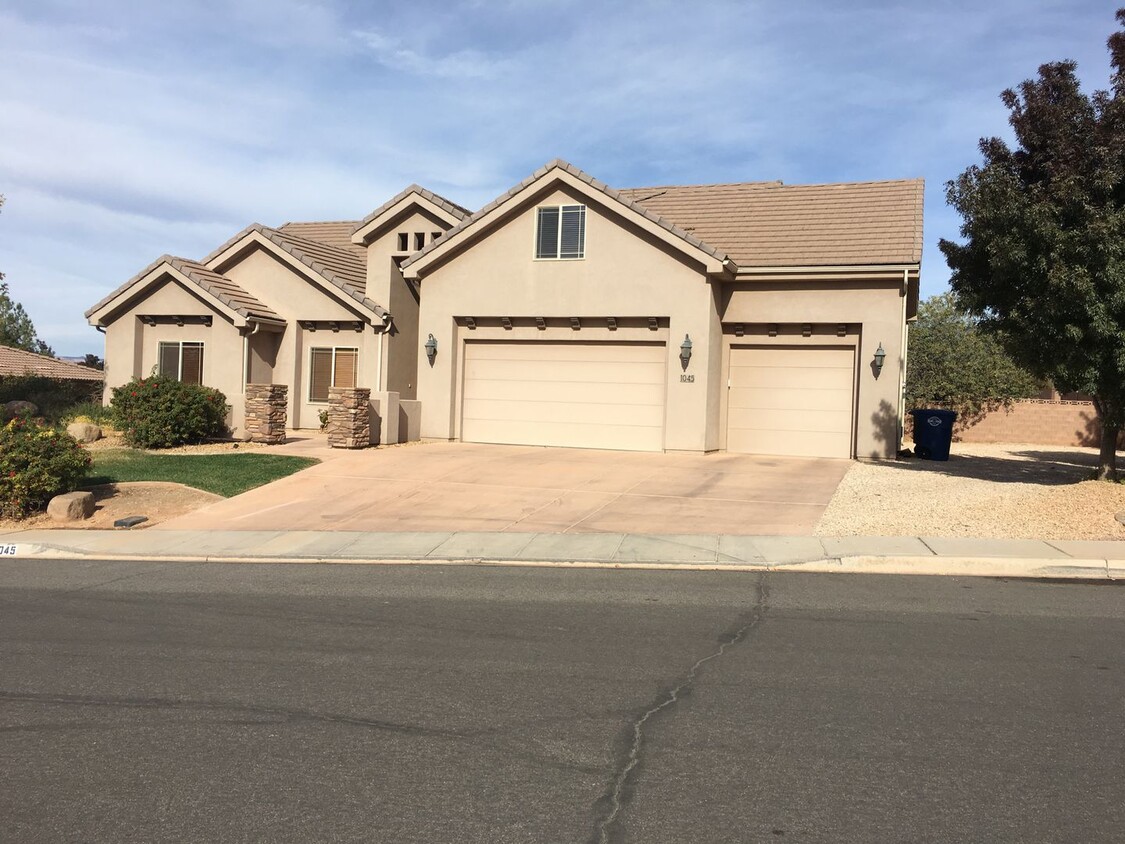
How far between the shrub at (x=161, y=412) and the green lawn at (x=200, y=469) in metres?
0.58

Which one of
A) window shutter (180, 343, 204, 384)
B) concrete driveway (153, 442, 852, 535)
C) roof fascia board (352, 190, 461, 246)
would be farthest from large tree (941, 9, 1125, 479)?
window shutter (180, 343, 204, 384)

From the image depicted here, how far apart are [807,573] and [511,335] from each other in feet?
41.6

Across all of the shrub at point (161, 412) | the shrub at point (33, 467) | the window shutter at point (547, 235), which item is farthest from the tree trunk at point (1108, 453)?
the shrub at point (161, 412)

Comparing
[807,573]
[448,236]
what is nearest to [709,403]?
[448,236]

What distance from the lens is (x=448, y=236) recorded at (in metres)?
22.2

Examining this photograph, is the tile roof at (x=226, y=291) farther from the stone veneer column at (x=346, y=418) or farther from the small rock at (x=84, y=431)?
the stone veneer column at (x=346, y=418)

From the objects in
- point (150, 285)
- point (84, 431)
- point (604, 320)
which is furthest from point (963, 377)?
point (84, 431)

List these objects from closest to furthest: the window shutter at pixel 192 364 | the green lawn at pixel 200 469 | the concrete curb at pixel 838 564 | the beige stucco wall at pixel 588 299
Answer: the concrete curb at pixel 838 564 → the green lawn at pixel 200 469 → the beige stucco wall at pixel 588 299 → the window shutter at pixel 192 364

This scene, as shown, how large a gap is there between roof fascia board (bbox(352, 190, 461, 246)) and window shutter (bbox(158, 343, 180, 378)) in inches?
214

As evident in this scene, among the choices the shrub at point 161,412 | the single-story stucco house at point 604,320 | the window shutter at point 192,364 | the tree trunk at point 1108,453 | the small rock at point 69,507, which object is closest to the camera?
the small rock at point 69,507

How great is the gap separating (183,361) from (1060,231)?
775 inches

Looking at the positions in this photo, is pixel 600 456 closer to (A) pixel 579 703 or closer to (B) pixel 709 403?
(B) pixel 709 403

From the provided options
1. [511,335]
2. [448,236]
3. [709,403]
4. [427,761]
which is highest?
[448,236]

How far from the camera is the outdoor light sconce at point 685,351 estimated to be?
2044cm
